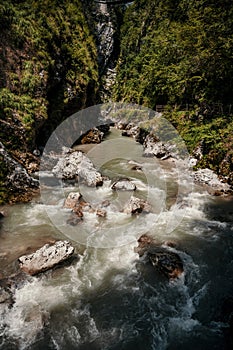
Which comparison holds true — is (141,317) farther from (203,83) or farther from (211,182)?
(203,83)

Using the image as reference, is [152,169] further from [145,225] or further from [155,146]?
[145,225]

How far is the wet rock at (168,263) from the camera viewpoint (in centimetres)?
686

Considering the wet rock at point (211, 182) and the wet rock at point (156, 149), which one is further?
the wet rock at point (156, 149)

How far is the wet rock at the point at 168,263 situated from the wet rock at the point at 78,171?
6.37 m

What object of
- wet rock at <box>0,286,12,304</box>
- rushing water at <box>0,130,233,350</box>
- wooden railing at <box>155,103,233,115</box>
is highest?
wooden railing at <box>155,103,233,115</box>

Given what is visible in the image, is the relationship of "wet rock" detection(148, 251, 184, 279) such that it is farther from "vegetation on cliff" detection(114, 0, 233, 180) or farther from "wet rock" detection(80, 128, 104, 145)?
"wet rock" detection(80, 128, 104, 145)

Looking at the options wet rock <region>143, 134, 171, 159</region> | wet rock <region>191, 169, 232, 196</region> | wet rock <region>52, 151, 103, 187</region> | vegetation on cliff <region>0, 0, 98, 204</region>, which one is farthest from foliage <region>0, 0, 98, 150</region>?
wet rock <region>191, 169, 232, 196</region>

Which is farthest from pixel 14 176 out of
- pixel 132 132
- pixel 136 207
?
pixel 132 132

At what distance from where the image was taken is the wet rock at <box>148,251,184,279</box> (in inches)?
270

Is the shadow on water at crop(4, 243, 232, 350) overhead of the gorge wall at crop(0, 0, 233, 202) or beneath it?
beneath

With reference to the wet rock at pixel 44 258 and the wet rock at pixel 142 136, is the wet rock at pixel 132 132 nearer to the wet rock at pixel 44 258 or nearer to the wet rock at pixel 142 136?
the wet rock at pixel 142 136

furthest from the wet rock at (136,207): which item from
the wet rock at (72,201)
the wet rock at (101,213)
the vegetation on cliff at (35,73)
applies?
the vegetation on cliff at (35,73)

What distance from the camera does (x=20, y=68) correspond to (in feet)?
51.9

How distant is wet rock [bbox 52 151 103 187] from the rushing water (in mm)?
2379
